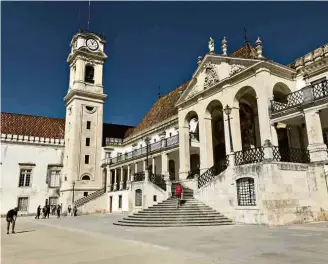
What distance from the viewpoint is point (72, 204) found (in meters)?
34.9

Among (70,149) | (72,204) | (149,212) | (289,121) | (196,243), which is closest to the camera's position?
(196,243)

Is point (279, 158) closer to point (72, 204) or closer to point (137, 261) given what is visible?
point (137, 261)

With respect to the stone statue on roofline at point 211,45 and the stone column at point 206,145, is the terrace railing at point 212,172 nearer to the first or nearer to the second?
the stone column at point 206,145

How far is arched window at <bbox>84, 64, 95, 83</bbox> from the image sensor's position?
41.3 metres

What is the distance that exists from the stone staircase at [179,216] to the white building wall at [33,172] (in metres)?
24.4

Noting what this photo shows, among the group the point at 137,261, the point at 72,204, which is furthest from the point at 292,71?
the point at 72,204

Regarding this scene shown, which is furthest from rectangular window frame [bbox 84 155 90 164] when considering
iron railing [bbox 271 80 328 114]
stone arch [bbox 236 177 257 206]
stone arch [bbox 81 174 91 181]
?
iron railing [bbox 271 80 328 114]

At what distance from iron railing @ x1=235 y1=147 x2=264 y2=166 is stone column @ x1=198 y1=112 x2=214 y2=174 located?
541 cm

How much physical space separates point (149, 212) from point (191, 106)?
35.5ft

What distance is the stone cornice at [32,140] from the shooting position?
1481 inches

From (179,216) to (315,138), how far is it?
353 inches

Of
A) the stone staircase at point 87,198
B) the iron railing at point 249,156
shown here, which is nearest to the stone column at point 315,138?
the iron railing at point 249,156

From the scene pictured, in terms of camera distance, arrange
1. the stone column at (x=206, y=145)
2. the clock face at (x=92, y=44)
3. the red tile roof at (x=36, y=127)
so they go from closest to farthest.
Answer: the stone column at (x=206, y=145) < the red tile roof at (x=36, y=127) < the clock face at (x=92, y=44)

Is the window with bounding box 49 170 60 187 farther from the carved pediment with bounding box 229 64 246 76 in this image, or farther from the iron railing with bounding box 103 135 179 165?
the carved pediment with bounding box 229 64 246 76
